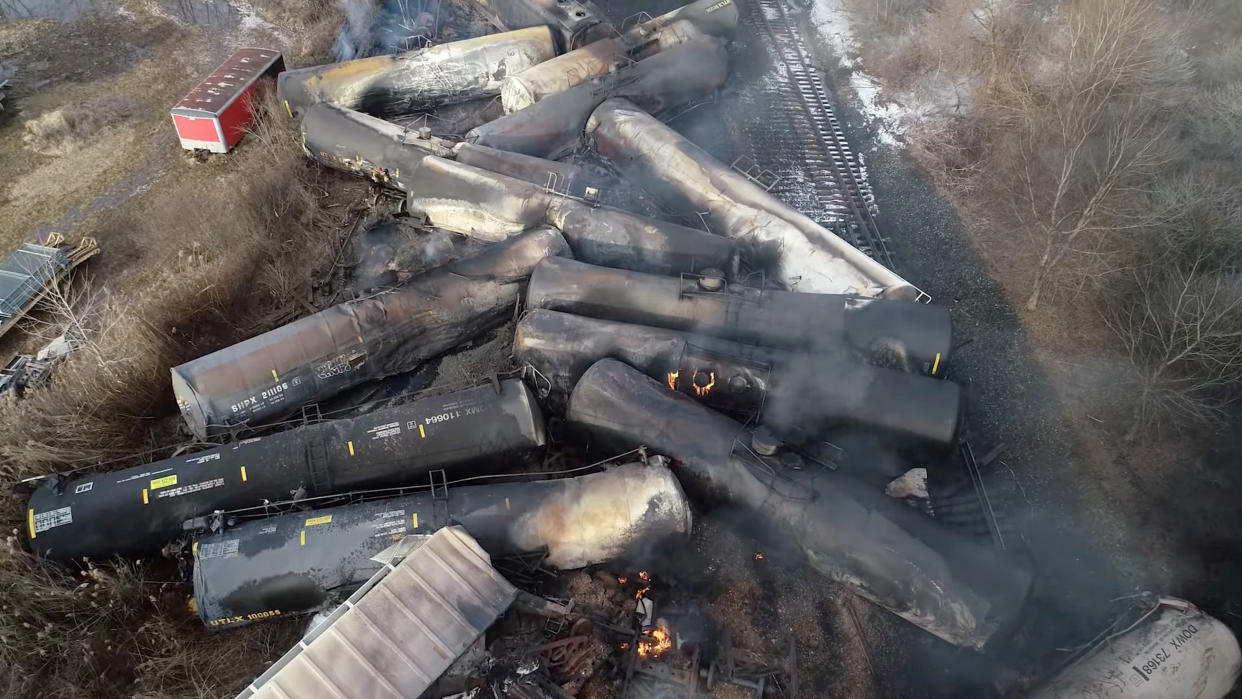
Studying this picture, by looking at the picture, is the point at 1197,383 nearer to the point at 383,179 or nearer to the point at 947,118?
the point at 947,118

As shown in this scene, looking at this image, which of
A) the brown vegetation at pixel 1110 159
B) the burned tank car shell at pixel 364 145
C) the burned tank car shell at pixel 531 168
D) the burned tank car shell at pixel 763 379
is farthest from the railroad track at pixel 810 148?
the burned tank car shell at pixel 364 145

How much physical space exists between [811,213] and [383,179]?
10.1 m

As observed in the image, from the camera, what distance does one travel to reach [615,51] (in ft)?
63.4

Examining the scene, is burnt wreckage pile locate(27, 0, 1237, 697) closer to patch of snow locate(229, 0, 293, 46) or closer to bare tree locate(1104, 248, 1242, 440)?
bare tree locate(1104, 248, 1242, 440)

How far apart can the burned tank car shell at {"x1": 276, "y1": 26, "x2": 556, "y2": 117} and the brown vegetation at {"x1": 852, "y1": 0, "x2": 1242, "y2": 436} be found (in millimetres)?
10542

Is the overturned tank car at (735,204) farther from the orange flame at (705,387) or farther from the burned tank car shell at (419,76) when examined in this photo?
the burned tank car shell at (419,76)

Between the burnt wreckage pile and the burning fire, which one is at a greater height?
the burnt wreckage pile

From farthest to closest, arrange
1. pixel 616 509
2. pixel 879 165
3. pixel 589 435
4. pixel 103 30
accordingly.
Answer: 1. pixel 103 30
2. pixel 879 165
3. pixel 589 435
4. pixel 616 509

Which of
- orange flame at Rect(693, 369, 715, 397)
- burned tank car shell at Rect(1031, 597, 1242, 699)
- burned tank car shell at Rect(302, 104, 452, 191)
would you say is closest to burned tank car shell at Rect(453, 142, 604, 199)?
burned tank car shell at Rect(302, 104, 452, 191)

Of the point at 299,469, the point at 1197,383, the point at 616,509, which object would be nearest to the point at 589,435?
the point at 616,509

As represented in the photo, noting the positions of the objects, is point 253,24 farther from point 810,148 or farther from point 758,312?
point 758,312

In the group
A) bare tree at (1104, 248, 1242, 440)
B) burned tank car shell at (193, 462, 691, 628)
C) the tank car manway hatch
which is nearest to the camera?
burned tank car shell at (193, 462, 691, 628)

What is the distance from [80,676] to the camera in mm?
9859

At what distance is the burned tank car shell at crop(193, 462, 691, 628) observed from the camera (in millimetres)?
10094
